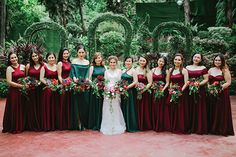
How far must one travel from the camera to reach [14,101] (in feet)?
23.3

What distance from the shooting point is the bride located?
7193mm

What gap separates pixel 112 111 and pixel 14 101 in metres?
2.39

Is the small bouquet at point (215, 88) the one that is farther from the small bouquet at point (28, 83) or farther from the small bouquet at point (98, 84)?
the small bouquet at point (28, 83)

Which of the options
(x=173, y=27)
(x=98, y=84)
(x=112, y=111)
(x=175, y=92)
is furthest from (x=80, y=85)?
(x=173, y=27)

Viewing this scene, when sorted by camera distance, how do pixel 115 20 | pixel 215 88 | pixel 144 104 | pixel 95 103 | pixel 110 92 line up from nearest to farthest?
pixel 215 88 → pixel 110 92 → pixel 144 104 → pixel 95 103 → pixel 115 20

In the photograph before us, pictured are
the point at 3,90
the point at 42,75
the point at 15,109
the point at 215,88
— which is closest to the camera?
the point at 215,88

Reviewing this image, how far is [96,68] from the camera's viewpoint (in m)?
7.54

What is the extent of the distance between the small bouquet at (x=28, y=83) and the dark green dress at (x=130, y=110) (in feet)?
7.18

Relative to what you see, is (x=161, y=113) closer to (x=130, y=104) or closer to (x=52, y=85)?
(x=130, y=104)

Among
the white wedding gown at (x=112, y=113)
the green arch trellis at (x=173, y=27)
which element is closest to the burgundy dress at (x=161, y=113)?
the white wedding gown at (x=112, y=113)

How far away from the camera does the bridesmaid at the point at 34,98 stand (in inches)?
286

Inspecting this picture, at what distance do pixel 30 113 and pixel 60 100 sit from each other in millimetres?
806

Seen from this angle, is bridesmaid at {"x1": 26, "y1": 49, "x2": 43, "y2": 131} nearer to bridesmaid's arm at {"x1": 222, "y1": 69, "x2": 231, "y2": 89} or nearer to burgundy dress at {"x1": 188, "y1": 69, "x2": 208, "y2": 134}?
burgundy dress at {"x1": 188, "y1": 69, "x2": 208, "y2": 134}

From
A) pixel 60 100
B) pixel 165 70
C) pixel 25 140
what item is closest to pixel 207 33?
→ pixel 165 70
